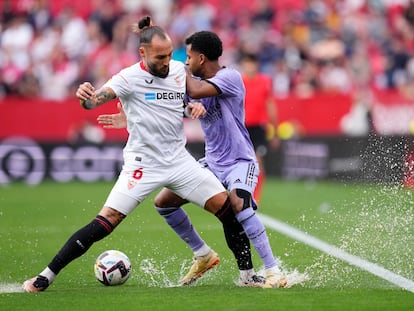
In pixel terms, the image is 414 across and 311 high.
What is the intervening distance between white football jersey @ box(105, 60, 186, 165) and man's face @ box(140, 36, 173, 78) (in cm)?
8

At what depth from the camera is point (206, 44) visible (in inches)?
343

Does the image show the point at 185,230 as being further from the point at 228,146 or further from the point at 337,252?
the point at 337,252

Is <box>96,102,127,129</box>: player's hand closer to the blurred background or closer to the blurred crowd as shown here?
the blurred background

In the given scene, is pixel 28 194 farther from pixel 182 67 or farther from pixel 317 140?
pixel 182 67

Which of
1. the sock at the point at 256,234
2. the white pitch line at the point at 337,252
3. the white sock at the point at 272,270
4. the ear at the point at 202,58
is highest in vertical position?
the ear at the point at 202,58

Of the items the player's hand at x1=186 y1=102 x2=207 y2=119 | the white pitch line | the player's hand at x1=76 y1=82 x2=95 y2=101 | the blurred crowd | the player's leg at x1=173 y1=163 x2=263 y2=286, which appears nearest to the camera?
the player's hand at x1=76 y1=82 x2=95 y2=101

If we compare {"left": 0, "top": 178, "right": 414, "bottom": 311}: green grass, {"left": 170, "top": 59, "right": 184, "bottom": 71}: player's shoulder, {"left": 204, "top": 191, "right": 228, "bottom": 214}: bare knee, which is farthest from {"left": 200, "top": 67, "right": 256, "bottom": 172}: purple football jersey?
{"left": 0, "top": 178, "right": 414, "bottom": 311}: green grass

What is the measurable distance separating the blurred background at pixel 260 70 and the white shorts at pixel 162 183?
398 inches

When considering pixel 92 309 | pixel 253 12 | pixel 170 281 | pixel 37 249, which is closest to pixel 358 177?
pixel 253 12

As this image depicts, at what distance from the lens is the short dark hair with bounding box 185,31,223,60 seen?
8711 mm

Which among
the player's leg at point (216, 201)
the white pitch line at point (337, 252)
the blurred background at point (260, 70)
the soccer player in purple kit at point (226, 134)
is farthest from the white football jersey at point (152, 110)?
the blurred background at point (260, 70)

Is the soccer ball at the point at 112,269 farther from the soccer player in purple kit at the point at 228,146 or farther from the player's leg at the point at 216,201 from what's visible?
the player's leg at the point at 216,201

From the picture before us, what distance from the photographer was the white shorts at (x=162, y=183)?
27.0ft

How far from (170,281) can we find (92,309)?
75.4 inches
